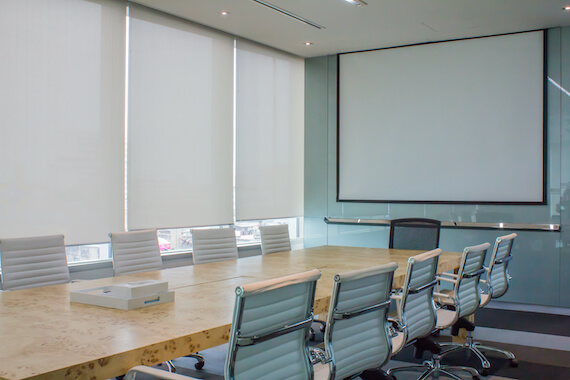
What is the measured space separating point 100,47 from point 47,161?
4.84ft

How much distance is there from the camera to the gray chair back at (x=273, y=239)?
6000mm

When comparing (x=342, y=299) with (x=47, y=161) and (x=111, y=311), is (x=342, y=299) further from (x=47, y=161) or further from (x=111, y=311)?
(x=47, y=161)

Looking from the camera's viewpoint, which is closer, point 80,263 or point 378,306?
point 378,306

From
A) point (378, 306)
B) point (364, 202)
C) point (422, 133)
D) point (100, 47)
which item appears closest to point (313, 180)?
point (364, 202)

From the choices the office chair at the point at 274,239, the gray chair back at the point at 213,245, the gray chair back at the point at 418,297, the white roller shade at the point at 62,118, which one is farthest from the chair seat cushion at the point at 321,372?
the white roller shade at the point at 62,118

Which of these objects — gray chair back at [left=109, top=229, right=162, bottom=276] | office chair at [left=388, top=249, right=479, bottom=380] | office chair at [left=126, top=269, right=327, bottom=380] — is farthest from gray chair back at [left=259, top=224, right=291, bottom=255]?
office chair at [left=126, top=269, right=327, bottom=380]

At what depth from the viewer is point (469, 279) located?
4516 mm

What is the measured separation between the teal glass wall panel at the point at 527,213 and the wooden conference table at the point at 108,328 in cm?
407

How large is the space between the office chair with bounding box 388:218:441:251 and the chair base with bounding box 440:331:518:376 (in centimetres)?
126

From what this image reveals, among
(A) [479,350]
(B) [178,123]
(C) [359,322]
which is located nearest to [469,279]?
(A) [479,350]

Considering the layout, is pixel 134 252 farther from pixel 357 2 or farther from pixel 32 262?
pixel 357 2

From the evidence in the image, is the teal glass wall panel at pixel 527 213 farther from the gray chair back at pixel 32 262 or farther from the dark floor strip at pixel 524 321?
the gray chair back at pixel 32 262

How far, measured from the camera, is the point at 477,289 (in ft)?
15.4

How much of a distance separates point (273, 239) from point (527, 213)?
3.72 m
